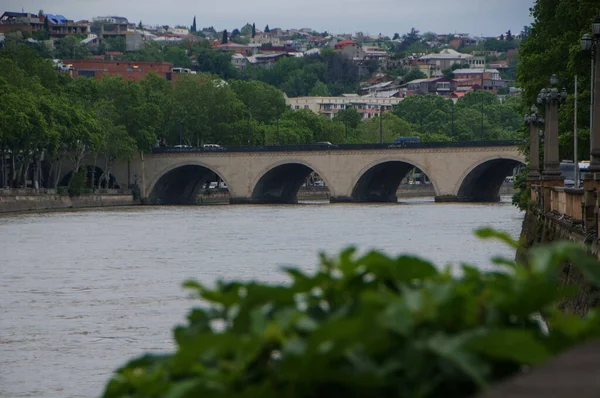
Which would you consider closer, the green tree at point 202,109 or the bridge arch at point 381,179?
the bridge arch at point 381,179

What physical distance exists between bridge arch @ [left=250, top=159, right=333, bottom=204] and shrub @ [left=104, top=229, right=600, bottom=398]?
84031mm

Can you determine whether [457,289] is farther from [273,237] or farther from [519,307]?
[273,237]

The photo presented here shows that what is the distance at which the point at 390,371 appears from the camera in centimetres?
264

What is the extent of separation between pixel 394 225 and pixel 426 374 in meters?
47.9

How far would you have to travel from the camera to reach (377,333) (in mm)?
2621

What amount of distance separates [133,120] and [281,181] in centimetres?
1127

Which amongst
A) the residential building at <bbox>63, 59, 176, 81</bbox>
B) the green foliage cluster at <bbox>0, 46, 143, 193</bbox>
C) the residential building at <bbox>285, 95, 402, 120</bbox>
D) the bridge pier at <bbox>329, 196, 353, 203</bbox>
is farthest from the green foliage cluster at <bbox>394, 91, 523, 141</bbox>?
the green foliage cluster at <bbox>0, 46, 143, 193</bbox>

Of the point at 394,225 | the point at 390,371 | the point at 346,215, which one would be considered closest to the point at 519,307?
the point at 390,371

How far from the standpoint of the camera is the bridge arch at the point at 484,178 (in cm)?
8156

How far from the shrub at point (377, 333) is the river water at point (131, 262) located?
339 millimetres

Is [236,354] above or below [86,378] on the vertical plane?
above

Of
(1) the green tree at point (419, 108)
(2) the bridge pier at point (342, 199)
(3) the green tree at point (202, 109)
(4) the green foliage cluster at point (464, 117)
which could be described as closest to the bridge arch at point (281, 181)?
(2) the bridge pier at point (342, 199)

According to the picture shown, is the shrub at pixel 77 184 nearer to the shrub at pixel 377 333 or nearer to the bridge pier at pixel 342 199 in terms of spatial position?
the bridge pier at pixel 342 199

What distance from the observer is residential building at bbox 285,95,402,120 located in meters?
178
